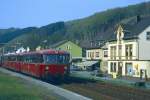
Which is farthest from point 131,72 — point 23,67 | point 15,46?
point 15,46

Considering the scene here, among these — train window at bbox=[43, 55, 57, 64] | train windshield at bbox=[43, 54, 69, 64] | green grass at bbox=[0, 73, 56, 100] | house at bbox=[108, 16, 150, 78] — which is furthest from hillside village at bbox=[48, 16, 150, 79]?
green grass at bbox=[0, 73, 56, 100]

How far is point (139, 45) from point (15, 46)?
93580 mm

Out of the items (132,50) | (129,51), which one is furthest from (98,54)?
(132,50)

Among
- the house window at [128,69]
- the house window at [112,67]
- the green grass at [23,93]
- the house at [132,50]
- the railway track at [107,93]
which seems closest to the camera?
the green grass at [23,93]

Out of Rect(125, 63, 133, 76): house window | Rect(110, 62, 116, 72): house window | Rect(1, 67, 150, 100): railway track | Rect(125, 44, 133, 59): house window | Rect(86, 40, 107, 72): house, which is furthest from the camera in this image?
Rect(86, 40, 107, 72): house

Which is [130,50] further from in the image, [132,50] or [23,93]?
[23,93]

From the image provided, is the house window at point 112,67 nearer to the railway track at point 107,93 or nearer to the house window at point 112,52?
the house window at point 112,52

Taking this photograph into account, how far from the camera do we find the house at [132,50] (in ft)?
226

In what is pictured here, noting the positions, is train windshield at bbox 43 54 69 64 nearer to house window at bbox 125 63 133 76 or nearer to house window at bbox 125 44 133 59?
house window at bbox 125 63 133 76

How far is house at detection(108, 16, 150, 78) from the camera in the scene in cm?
6881

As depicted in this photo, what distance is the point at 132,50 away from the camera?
72312 millimetres

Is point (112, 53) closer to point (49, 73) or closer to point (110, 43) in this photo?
point (110, 43)

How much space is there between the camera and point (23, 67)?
5606 cm

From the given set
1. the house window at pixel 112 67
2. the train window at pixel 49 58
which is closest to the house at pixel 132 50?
the house window at pixel 112 67
